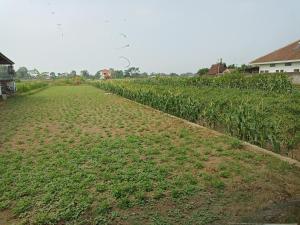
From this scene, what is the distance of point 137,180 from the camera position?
224 inches

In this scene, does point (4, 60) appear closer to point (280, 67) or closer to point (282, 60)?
point (282, 60)

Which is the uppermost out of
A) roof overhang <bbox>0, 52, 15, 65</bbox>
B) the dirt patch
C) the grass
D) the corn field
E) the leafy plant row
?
roof overhang <bbox>0, 52, 15, 65</bbox>

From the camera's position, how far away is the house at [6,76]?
31266 millimetres

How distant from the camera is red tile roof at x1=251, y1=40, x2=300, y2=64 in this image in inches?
1267

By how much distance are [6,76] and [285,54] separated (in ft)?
102

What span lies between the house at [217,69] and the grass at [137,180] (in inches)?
1969

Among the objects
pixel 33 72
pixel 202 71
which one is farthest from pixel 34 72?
pixel 202 71

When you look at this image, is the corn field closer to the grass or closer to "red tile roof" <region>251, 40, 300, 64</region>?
the grass

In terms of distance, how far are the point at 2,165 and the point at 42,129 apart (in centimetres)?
512

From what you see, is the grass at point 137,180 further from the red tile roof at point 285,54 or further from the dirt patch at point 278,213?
the red tile roof at point 285,54

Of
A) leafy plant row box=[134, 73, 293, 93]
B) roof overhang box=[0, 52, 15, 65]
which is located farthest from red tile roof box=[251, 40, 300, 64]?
roof overhang box=[0, 52, 15, 65]

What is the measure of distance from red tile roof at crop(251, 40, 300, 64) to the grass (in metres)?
27.0

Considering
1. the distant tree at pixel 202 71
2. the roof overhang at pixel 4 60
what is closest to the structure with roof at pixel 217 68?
the distant tree at pixel 202 71

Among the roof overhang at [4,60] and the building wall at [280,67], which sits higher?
the roof overhang at [4,60]
